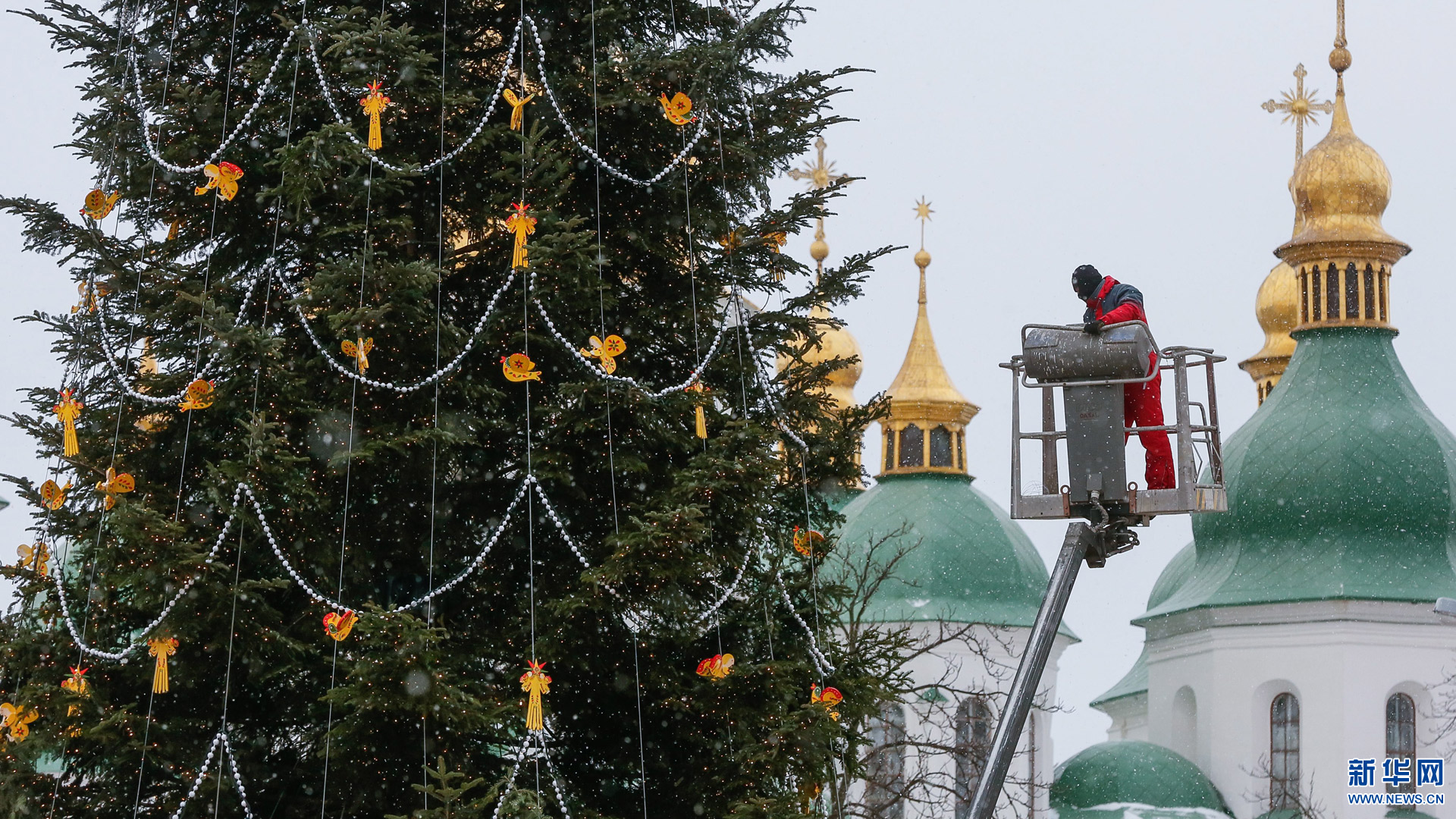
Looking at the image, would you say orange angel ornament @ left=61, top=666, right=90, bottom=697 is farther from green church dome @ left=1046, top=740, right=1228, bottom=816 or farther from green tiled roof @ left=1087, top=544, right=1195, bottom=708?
green tiled roof @ left=1087, top=544, right=1195, bottom=708

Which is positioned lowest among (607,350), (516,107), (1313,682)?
(607,350)

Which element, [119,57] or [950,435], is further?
[950,435]

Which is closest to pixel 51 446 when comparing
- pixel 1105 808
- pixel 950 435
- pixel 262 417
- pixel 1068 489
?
pixel 262 417

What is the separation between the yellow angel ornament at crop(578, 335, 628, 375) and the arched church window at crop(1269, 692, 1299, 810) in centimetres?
2699

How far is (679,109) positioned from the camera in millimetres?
12234

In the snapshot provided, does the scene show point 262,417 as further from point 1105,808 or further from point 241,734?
point 1105,808

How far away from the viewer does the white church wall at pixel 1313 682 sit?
35.5m

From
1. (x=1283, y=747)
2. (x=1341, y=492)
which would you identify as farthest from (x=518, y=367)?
(x=1283, y=747)

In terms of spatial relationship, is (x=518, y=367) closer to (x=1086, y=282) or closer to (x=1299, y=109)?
(x=1086, y=282)

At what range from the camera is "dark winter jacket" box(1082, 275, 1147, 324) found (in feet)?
33.9

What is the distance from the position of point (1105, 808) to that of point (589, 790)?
25749mm

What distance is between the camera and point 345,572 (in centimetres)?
1156

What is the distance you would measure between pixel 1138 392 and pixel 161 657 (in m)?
5.00

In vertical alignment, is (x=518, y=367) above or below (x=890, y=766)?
above
